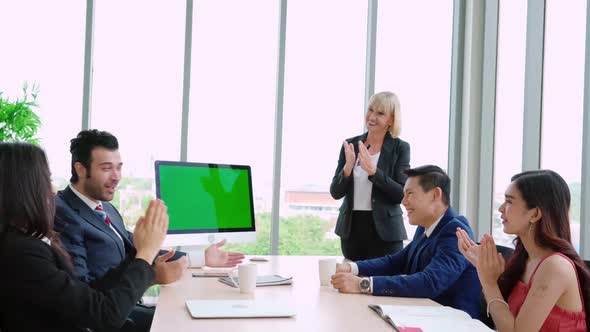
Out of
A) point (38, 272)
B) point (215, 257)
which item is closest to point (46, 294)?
point (38, 272)

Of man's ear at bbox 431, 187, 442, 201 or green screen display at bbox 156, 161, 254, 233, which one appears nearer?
man's ear at bbox 431, 187, 442, 201

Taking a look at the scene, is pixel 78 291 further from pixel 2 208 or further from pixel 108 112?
pixel 108 112

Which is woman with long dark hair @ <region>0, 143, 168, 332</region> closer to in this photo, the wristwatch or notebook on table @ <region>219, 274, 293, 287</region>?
notebook on table @ <region>219, 274, 293, 287</region>

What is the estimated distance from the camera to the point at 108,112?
15.3 feet

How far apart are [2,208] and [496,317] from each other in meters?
1.49

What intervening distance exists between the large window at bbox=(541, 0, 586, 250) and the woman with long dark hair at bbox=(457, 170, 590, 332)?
4.23ft

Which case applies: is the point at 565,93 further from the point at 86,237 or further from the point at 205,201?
the point at 86,237

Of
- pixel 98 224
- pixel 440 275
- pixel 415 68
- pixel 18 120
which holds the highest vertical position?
pixel 415 68

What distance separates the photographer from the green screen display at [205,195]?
8.86 ft

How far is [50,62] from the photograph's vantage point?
4.61 meters

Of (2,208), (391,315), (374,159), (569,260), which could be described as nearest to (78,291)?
(2,208)

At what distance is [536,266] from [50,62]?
156 inches

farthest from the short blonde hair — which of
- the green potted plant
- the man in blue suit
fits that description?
the green potted plant

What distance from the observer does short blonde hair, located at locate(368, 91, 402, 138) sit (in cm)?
333
